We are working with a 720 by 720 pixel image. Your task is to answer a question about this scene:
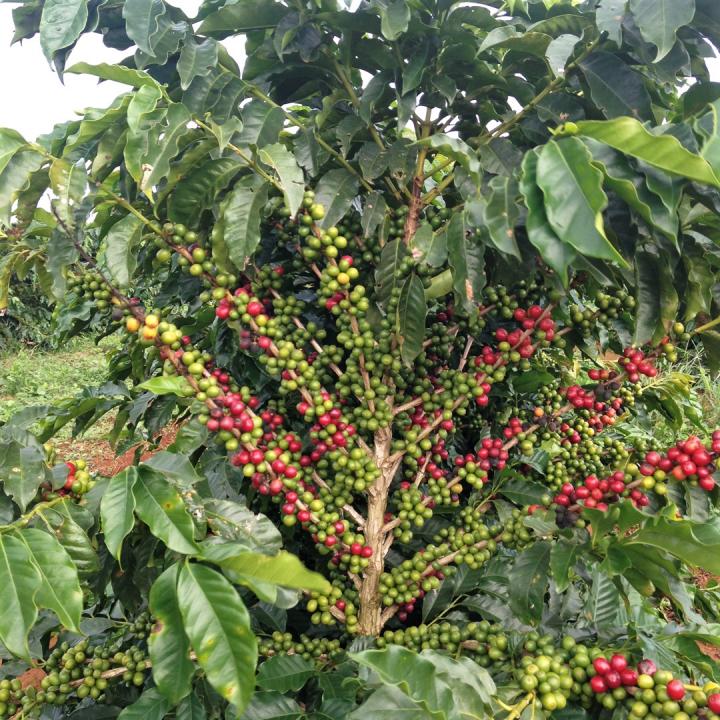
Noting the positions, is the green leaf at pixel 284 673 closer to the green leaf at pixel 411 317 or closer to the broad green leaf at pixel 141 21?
the green leaf at pixel 411 317

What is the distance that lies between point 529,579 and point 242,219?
3.85 ft

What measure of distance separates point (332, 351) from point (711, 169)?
107 cm

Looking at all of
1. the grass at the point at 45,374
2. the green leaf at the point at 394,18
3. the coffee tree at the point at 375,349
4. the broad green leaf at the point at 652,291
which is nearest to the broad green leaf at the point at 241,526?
the coffee tree at the point at 375,349

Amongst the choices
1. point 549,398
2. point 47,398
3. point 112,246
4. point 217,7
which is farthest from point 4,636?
point 47,398

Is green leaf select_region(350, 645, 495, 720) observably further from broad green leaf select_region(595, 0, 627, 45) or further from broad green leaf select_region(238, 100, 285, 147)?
broad green leaf select_region(595, 0, 627, 45)

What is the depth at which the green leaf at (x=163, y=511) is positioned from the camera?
1076 mm

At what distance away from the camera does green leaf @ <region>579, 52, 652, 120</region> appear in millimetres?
1362

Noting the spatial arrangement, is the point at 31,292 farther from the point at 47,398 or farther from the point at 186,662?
the point at 186,662

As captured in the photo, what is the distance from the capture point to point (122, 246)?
1526 millimetres

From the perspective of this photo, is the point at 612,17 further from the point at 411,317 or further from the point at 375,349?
the point at 375,349

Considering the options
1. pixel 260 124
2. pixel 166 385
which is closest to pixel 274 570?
pixel 166 385

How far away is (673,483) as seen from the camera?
1513 millimetres

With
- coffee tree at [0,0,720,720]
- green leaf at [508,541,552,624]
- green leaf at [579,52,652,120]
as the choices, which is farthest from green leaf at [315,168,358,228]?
green leaf at [508,541,552,624]

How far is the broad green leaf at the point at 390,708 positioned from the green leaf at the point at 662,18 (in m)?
1.33
